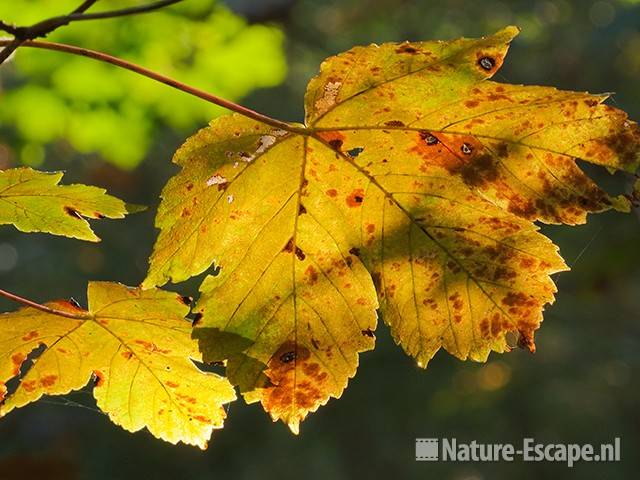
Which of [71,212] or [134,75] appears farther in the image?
[134,75]

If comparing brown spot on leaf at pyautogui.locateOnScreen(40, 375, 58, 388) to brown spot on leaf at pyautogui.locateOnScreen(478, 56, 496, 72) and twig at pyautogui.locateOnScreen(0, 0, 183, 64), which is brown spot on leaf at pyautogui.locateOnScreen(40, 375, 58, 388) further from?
brown spot on leaf at pyautogui.locateOnScreen(478, 56, 496, 72)

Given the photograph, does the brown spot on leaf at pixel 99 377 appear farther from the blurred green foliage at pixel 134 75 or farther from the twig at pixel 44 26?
the blurred green foliage at pixel 134 75

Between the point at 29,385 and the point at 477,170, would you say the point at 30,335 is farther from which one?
the point at 477,170

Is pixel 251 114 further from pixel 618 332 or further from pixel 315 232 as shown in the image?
pixel 618 332

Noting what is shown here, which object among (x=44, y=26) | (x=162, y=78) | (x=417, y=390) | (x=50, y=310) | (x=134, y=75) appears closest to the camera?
(x=44, y=26)

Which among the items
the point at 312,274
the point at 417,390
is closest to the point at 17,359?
the point at 312,274

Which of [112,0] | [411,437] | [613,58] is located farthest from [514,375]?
[112,0]
